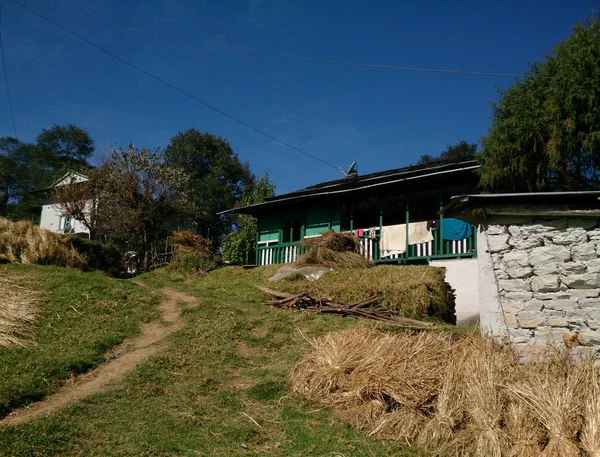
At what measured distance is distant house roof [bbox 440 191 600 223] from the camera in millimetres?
6785

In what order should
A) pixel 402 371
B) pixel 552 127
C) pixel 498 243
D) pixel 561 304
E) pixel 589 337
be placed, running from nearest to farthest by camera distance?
1. pixel 402 371
2. pixel 589 337
3. pixel 561 304
4. pixel 498 243
5. pixel 552 127

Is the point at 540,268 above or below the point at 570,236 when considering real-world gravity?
below

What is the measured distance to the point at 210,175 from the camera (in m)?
33.6

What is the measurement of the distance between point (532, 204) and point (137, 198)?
21.3m

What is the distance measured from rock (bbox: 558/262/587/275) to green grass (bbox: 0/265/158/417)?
7670 millimetres

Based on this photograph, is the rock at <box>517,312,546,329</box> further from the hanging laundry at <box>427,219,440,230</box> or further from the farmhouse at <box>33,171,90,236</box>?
the farmhouse at <box>33,171,90,236</box>

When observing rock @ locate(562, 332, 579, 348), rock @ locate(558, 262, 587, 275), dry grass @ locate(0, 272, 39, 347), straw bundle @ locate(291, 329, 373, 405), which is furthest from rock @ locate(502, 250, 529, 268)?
dry grass @ locate(0, 272, 39, 347)

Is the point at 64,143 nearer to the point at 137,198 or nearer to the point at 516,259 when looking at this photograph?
the point at 137,198

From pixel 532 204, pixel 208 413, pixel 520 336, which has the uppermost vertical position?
pixel 532 204

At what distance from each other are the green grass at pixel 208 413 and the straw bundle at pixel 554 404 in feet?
4.80

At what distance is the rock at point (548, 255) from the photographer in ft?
22.3

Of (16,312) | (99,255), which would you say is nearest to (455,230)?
(16,312)

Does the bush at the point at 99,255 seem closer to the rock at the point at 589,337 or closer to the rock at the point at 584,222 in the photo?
the rock at the point at 584,222

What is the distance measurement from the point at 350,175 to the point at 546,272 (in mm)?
17490
